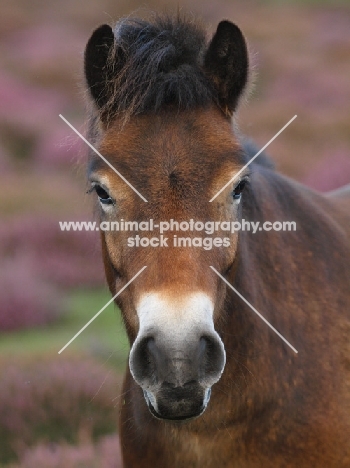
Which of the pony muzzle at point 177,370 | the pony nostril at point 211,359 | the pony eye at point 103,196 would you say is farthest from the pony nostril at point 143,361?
the pony eye at point 103,196

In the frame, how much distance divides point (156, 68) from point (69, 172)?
1118cm

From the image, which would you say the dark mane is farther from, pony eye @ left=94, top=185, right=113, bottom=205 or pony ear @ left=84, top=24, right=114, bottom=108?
pony eye @ left=94, top=185, right=113, bottom=205

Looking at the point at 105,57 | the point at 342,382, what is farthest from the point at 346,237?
the point at 105,57

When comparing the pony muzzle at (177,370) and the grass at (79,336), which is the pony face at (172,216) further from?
the grass at (79,336)

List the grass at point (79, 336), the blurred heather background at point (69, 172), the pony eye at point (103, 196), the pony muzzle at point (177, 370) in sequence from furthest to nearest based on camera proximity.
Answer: the grass at point (79, 336) → the blurred heather background at point (69, 172) → the pony eye at point (103, 196) → the pony muzzle at point (177, 370)

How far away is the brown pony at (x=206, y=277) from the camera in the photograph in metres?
2.71

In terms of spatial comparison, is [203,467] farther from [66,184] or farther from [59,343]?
[66,184]

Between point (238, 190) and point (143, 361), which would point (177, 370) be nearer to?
point (143, 361)

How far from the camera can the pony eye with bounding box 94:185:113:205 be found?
3.10 metres

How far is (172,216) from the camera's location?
2867mm

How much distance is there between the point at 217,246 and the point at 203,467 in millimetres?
1077

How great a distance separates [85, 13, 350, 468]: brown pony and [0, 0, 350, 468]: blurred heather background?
1.32 feet

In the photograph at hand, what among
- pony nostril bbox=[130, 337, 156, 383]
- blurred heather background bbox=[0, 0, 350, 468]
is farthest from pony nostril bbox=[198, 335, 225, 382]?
blurred heather background bbox=[0, 0, 350, 468]

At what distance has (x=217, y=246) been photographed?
298 cm
